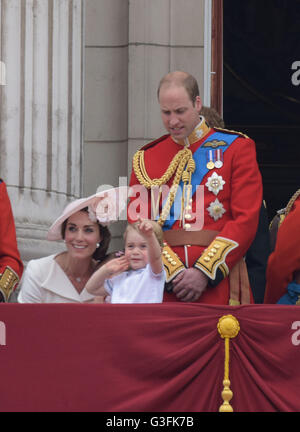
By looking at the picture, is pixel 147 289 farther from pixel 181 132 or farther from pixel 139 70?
pixel 139 70

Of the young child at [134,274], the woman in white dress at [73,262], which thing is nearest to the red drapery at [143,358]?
the young child at [134,274]

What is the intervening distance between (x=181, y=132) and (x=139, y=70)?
313 cm

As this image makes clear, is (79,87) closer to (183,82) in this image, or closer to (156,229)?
(183,82)

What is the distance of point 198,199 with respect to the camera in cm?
785

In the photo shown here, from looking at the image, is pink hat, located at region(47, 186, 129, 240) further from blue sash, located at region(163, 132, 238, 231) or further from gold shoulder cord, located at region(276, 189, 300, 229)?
gold shoulder cord, located at region(276, 189, 300, 229)

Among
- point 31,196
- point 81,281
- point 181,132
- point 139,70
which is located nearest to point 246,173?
point 181,132

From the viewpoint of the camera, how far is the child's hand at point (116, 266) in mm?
7520

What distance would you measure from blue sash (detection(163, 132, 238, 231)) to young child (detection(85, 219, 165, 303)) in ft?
1.03

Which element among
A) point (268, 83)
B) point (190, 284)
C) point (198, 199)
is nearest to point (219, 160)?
point (198, 199)

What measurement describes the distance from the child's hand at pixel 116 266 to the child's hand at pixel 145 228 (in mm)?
305

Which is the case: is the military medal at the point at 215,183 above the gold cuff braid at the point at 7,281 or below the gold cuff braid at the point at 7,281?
above

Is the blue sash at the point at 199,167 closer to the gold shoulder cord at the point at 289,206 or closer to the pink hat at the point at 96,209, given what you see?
the pink hat at the point at 96,209

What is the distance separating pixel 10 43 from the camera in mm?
9633

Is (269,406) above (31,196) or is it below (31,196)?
below
